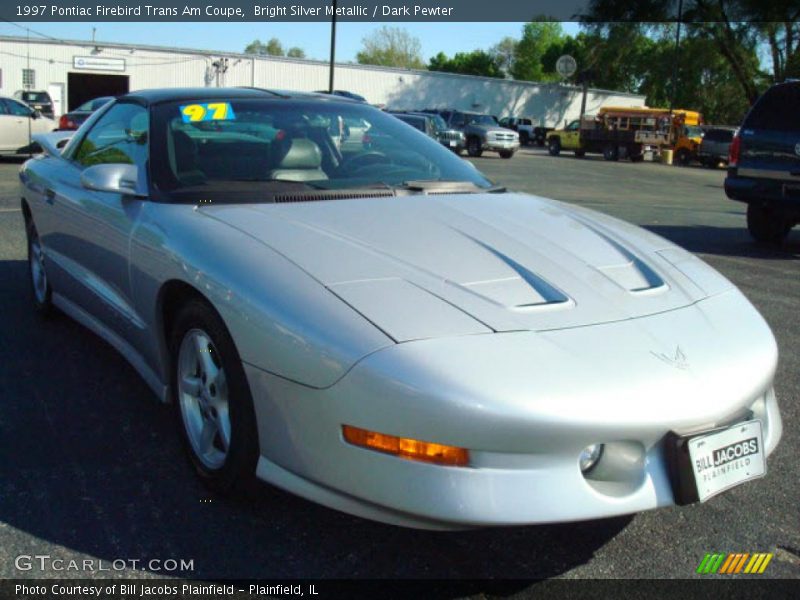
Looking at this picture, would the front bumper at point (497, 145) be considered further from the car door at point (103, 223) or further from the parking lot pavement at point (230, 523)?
the parking lot pavement at point (230, 523)

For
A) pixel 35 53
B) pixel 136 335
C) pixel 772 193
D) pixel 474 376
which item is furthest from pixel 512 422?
pixel 35 53

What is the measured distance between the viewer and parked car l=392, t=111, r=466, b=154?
2728 centimetres

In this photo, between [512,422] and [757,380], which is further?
[757,380]

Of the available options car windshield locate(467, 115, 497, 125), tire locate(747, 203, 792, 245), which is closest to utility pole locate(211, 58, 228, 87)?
car windshield locate(467, 115, 497, 125)

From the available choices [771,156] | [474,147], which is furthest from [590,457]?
[474,147]

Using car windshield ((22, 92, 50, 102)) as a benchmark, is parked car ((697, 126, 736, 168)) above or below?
below

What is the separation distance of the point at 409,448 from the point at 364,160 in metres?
1.92

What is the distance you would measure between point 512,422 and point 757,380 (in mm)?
869

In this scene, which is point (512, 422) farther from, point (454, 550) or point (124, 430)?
point (124, 430)

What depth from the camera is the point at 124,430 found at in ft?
11.8

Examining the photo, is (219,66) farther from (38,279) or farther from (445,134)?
(38,279)

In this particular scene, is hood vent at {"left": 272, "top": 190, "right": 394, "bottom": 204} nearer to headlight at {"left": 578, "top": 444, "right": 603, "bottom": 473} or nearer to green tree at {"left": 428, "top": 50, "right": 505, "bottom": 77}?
headlight at {"left": 578, "top": 444, "right": 603, "bottom": 473}

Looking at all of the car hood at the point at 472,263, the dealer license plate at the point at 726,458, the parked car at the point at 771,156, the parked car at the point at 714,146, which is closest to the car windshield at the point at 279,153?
the car hood at the point at 472,263

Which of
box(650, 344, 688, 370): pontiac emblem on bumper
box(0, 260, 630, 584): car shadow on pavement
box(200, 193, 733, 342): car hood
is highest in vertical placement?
box(200, 193, 733, 342): car hood
